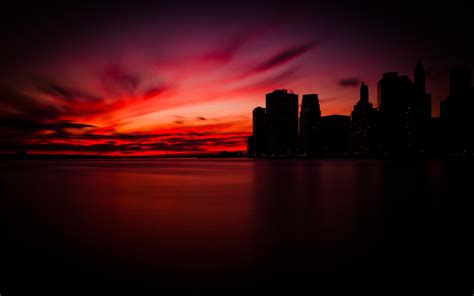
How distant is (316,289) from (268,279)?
1.22m

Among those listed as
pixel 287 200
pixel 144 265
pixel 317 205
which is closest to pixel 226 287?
pixel 144 265

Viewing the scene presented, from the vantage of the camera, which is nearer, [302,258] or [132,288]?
[132,288]

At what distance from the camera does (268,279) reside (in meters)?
8.45

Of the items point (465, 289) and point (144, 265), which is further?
point (144, 265)

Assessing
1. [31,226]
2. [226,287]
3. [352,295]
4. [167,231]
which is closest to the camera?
[352,295]

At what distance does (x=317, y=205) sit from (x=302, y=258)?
12.4 metres

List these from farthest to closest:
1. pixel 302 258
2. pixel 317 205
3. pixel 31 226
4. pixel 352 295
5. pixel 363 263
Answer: pixel 317 205
pixel 31 226
pixel 302 258
pixel 363 263
pixel 352 295

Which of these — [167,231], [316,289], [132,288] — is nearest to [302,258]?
[316,289]

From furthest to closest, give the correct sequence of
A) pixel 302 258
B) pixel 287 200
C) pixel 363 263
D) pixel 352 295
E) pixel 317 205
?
pixel 287 200 < pixel 317 205 < pixel 302 258 < pixel 363 263 < pixel 352 295

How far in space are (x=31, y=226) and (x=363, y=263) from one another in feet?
46.5

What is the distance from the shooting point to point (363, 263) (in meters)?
9.57

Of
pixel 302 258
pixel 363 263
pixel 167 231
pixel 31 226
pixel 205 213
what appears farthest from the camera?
pixel 205 213

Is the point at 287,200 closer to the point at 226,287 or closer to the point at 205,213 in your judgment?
the point at 205,213

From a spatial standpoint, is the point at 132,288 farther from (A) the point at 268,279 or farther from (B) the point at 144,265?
(A) the point at 268,279
